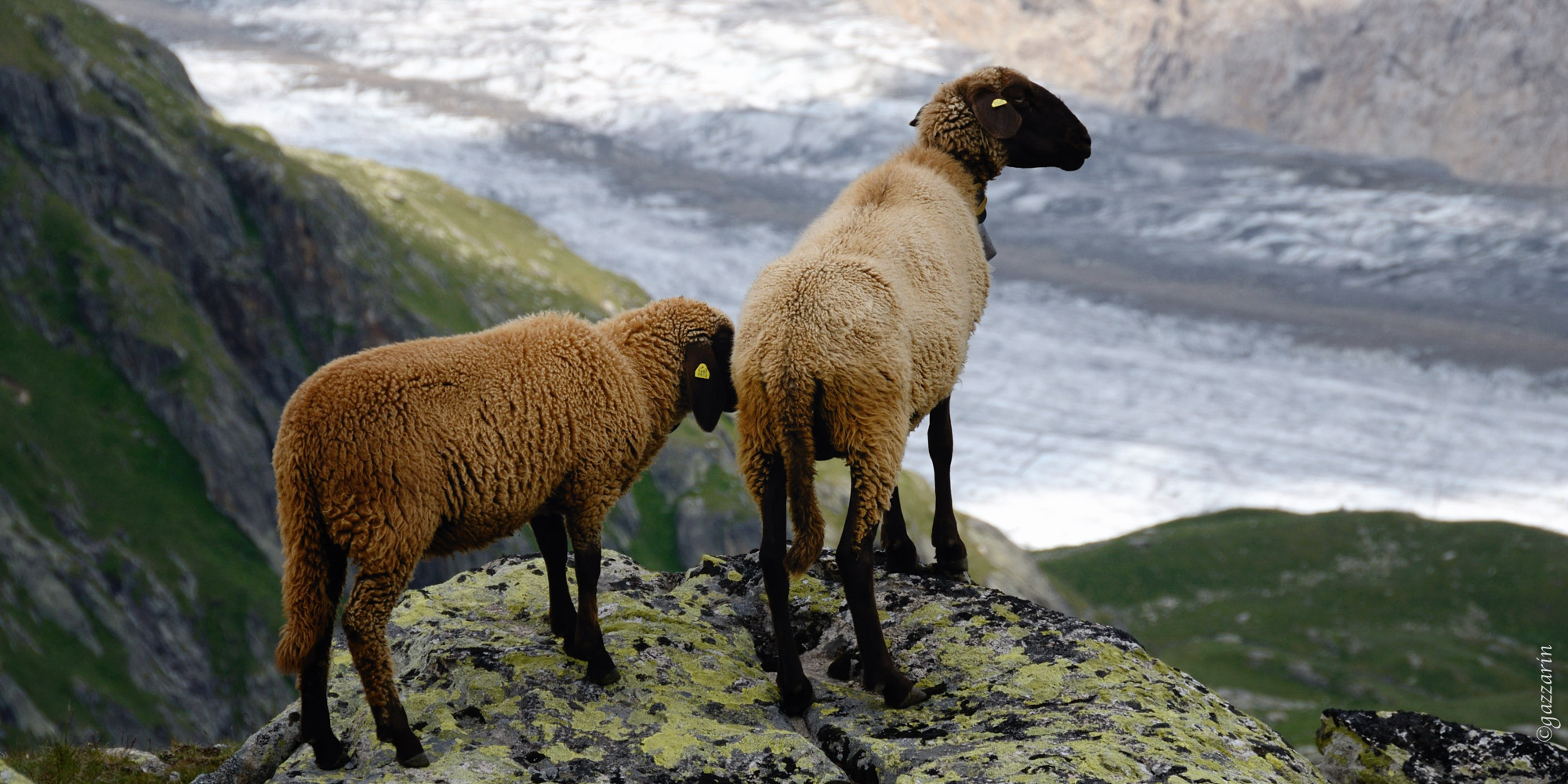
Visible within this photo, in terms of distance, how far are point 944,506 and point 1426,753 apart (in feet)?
18.9

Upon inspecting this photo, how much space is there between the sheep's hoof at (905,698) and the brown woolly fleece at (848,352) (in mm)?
1576

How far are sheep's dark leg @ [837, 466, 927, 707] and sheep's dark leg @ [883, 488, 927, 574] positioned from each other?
2.76 m

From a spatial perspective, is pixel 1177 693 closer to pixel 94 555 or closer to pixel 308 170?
pixel 94 555

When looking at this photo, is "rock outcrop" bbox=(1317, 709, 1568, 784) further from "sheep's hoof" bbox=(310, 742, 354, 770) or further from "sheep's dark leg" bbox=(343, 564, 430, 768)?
"sheep's hoof" bbox=(310, 742, 354, 770)

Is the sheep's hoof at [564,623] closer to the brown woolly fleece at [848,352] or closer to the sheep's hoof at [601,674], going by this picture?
the sheep's hoof at [601,674]

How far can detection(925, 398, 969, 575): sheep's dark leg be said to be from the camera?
1418cm

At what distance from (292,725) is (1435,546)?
131535 millimetres

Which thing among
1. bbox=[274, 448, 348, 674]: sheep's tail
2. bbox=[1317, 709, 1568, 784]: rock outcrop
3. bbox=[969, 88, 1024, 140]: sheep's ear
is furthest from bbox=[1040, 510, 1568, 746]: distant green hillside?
bbox=[274, 448, 348, 674]: sheep's tail

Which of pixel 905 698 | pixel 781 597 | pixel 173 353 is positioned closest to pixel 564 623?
pixel 781 597

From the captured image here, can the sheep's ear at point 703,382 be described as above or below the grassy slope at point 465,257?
above

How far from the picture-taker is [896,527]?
14.6m

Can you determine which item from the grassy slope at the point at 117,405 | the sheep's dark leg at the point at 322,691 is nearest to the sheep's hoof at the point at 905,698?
the sheep's dark leg at the point at 322,691

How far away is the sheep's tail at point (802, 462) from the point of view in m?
11.2

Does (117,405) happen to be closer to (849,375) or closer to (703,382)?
(703,382)
